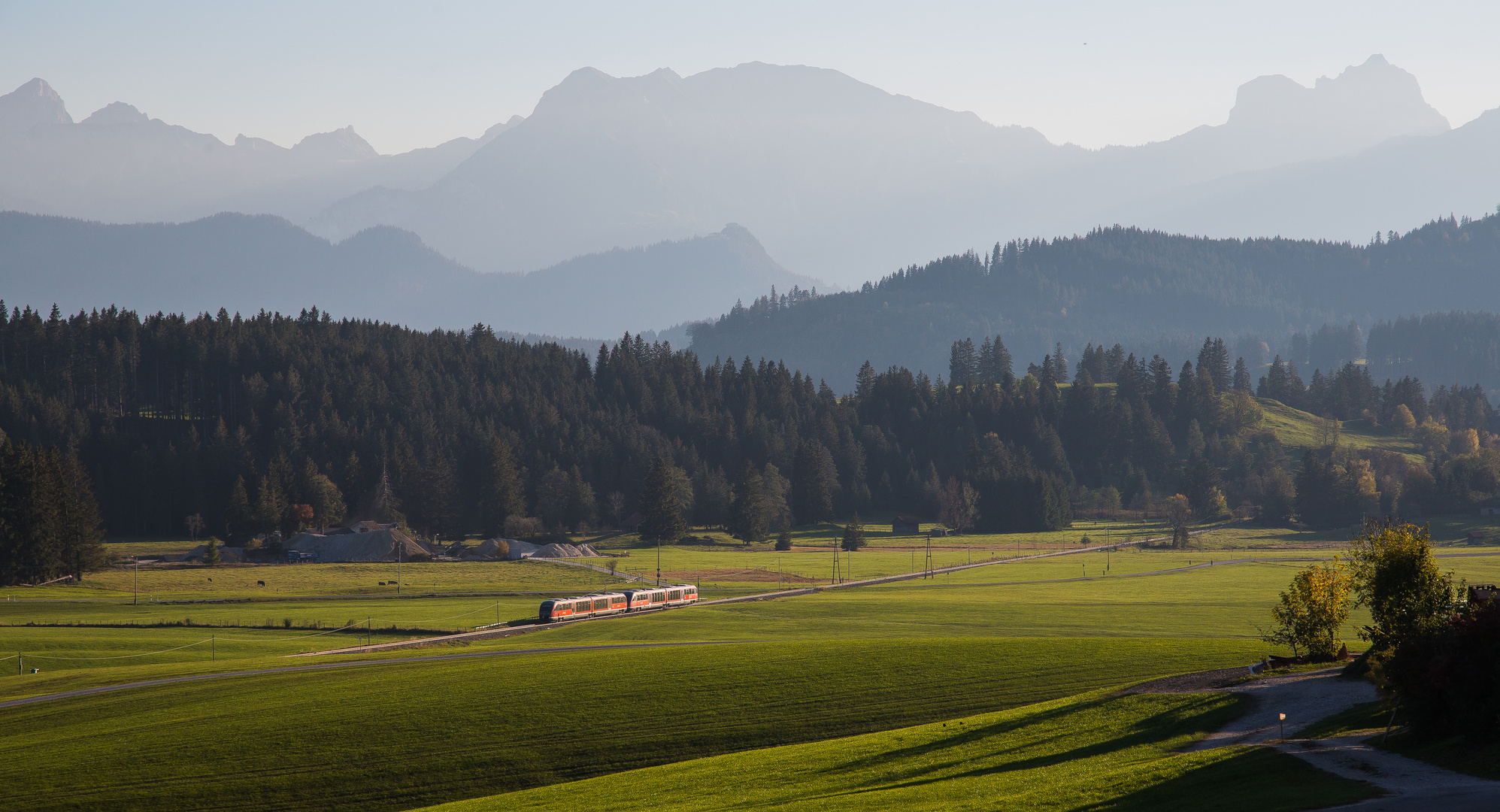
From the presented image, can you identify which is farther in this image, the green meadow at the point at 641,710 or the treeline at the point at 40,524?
the treeline at the point at 40,524

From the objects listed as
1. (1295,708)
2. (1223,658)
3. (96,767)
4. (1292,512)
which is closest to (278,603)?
(96,767)

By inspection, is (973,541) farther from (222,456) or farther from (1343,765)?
(1343,765)

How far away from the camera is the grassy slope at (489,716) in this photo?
3978cm

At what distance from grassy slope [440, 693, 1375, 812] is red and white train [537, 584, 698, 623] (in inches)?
1851

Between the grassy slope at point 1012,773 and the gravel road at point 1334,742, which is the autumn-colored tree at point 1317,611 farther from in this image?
the grassy slope at point 1012,773

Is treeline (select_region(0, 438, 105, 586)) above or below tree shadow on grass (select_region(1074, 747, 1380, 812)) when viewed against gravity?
above

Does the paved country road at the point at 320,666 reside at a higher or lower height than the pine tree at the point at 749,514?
lower

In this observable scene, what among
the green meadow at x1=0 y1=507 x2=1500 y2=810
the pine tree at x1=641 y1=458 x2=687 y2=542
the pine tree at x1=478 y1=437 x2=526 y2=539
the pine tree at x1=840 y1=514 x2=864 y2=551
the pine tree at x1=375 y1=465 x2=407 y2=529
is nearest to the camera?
the green meadow at x1=0 y1=507 x2=1500 y2=810

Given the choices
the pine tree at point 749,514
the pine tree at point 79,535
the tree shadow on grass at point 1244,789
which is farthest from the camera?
the pine tree at point 749,514

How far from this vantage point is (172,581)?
110000mm

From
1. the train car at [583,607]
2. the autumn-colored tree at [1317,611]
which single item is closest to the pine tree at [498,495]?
the train car at [583,607]

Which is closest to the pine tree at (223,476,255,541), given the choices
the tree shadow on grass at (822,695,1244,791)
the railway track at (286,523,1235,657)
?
the railway track at (286,523,1235,657)

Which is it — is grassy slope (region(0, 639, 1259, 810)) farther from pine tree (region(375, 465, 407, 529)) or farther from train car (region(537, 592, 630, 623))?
pine tree (region(375, 465, 407, 529))

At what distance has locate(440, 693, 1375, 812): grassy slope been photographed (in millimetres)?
25719
